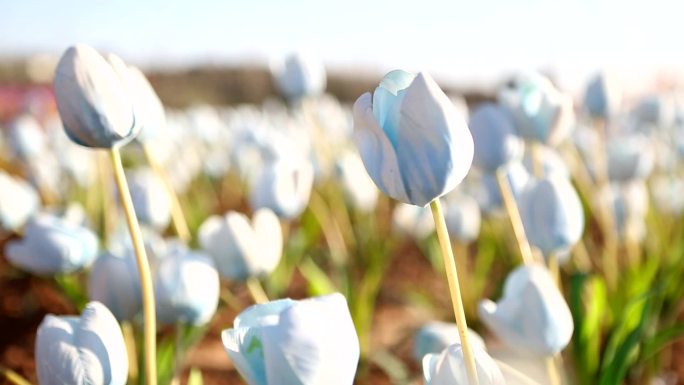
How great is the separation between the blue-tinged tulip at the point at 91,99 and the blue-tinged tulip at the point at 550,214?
0.44 m

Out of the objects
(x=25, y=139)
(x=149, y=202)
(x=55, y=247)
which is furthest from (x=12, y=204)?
(x=25, y=139)

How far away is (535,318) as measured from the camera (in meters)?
0.68

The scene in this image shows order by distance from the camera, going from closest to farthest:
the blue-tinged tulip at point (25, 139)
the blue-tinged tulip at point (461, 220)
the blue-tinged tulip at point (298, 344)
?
the blue-tinged tulip at point (298, 344)
the blue-tinged tulip at point (461, 220)
the blue-tinged tulip at point (25, 139)

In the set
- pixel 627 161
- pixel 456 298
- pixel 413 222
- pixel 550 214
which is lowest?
pixel 413 222

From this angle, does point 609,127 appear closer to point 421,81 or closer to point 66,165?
point 66,165

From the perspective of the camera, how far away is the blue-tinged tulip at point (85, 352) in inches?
23.1

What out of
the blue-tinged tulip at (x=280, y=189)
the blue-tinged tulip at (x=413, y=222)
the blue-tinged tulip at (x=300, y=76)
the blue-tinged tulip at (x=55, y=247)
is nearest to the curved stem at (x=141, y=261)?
the blue-tinged tulip at (x=55, y=247)

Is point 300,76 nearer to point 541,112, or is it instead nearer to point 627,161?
point 627,161

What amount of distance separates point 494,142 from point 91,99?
0.55m

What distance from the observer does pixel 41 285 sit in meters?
2.24

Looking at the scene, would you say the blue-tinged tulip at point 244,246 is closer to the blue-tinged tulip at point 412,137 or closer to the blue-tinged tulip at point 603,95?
the blue-tinged tulip at point 412,137

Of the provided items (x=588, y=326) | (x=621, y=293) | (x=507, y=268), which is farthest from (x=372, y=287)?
(x=588, y=326)

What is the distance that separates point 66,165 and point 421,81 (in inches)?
89.6

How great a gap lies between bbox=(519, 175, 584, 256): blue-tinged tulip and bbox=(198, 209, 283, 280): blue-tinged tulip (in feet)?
1.03
